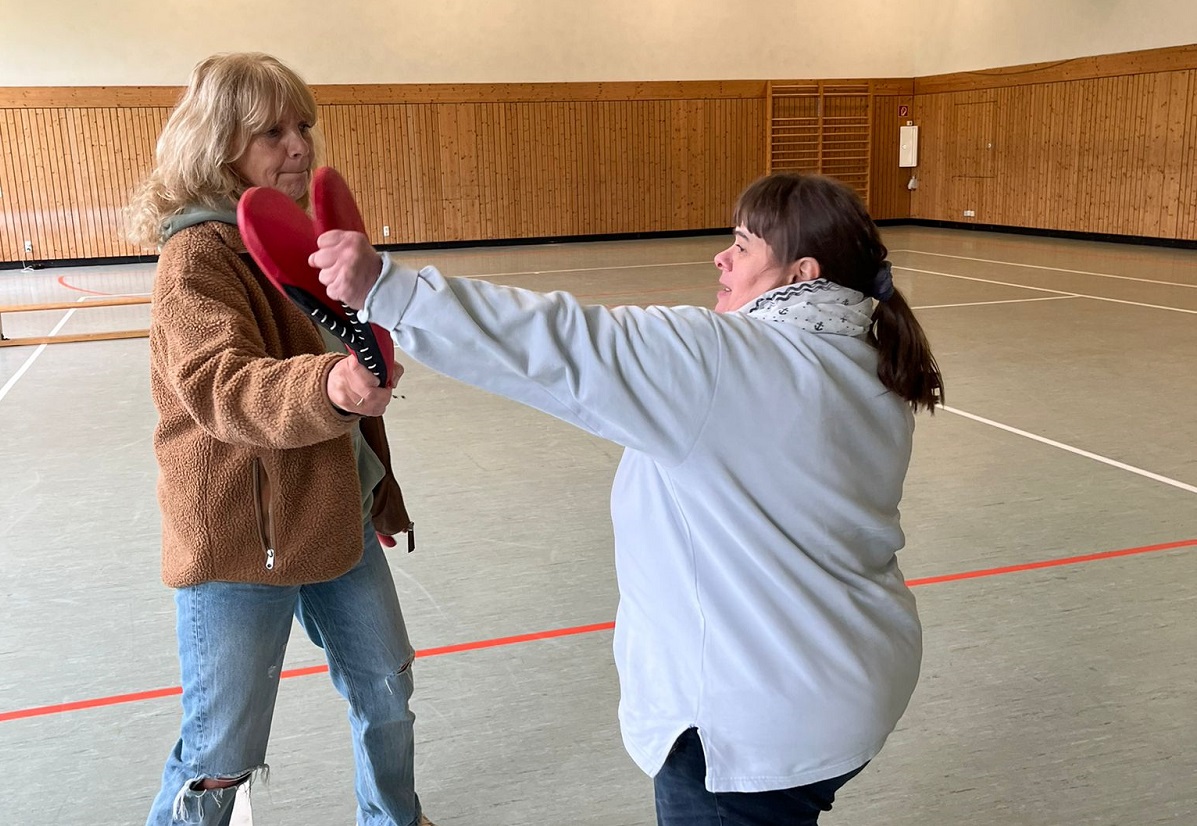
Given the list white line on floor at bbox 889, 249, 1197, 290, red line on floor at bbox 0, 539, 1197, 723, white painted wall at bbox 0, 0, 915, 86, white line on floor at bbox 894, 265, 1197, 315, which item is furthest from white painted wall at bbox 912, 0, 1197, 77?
red line on floor at bbox 0, 539, 1197, 723

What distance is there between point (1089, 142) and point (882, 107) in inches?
180

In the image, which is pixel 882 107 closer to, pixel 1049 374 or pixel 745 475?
pixel 1049 374

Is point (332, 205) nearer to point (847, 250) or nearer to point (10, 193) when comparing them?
point (847, 250)

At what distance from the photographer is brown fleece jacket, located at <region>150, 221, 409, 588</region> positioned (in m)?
1.65

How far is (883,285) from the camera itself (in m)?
1.54

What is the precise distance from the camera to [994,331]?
9.33m

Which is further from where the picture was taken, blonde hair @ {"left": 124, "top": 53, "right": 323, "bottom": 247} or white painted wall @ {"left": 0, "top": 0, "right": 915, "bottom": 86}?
white painted wall @ {"left": 0, "top": 0, "right": 915, "bottom": 86}

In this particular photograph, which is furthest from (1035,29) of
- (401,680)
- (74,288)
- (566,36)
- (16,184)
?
(401,680)

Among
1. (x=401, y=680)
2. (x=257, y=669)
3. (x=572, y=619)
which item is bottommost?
(x=572, y=619)

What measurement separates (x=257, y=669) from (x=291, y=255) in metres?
0.96

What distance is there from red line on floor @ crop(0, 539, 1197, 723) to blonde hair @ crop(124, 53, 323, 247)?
1.74 metres

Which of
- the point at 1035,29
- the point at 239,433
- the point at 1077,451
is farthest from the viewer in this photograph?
the point at 1035,29

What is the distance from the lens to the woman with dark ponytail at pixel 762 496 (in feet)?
4.20

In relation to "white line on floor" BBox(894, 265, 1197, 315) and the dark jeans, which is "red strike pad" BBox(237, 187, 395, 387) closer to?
the dark jeans
